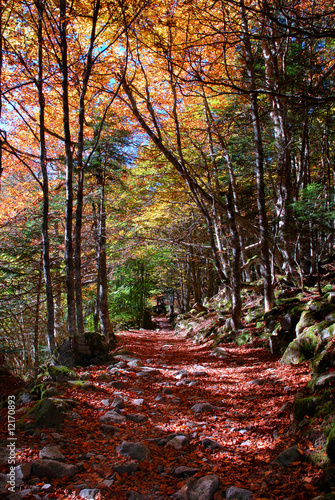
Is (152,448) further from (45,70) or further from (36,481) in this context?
(45,70)

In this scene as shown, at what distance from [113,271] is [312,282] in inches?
377

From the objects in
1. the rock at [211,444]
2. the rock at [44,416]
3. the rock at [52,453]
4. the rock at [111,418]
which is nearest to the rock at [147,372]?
the rock at [111,418]

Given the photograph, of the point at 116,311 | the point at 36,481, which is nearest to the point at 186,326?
the point at 116,311

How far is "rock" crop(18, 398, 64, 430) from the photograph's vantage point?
3.23 meters

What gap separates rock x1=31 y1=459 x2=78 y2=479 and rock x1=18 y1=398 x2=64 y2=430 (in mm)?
802

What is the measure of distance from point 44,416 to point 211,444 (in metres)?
1.90

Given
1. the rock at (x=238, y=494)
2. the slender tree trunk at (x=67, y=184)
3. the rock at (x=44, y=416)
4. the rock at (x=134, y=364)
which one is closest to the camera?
the rock at (x=238, y=494)

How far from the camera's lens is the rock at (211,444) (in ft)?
10.2

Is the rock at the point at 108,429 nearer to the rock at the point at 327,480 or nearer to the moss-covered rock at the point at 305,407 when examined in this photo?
the moss-covered rock at the point at 305,407

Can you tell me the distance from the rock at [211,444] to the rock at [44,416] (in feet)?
5.45

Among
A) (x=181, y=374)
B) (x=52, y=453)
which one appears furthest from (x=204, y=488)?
(x=181, y=374)

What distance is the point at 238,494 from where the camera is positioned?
226cm

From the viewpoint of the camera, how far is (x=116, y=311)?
52.1 ft

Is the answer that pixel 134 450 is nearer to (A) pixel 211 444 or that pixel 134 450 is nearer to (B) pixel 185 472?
(B) pixel 185 472
